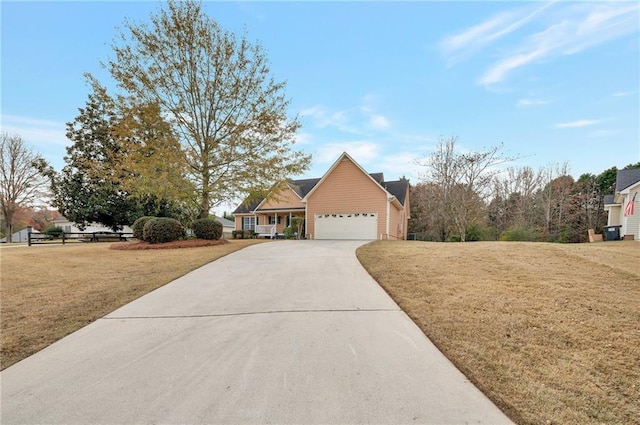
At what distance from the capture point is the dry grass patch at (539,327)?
2438mm

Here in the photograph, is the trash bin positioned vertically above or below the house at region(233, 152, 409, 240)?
below

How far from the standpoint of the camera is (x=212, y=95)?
15.1m

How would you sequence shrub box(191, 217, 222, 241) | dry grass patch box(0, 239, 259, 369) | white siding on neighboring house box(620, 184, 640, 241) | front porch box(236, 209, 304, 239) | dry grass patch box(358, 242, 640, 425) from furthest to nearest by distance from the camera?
1. front porch box(236, 209, 304, 239)
2. white siding on neighboring house box(620, 184, 640, 241)
3. shrub box(191, 217, 222, 241)
4. dry grass patch box(0, 239, 259, 369)
5. dry grass patch box(358, 242, 640, 425)

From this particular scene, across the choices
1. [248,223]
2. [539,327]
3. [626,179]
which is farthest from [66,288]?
[626,179]

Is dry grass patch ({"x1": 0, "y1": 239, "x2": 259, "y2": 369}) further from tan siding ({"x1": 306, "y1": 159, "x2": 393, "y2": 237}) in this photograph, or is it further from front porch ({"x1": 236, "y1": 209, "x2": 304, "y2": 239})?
front porch ({"x1": 236, "y1": 209, "x2": 304, "y2": 239})

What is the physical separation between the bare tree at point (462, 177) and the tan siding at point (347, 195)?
6.92 meters

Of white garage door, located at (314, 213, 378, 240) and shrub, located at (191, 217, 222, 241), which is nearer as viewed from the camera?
shrub, located at (191, 217, 222, 241)

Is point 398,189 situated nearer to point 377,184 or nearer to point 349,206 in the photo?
point 377,184

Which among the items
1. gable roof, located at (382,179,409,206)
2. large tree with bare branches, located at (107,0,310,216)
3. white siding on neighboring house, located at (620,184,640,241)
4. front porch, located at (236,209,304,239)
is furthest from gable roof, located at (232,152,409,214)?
white siding on neighboring house, located at (620,184,640,241)

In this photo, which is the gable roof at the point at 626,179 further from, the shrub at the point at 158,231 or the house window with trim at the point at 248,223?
the house window with trim at the point at 248,223

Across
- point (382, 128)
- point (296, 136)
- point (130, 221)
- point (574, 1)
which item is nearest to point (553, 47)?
point (574, 1)

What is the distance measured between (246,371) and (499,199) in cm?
3100

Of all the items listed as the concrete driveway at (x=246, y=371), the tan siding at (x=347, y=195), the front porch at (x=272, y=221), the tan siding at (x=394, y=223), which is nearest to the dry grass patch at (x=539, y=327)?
the concrete driveway at (x=246, y=371)

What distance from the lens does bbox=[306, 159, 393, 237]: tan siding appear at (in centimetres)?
1869
